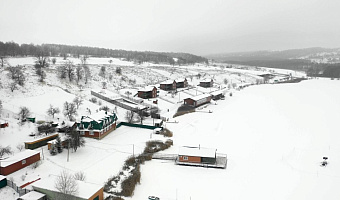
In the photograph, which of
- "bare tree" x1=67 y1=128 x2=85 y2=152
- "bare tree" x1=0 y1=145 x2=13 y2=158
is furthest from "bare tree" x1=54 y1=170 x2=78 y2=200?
"bare tree" x1=0 y1=145 x2=13 y2=158

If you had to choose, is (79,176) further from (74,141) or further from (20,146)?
(20,146)

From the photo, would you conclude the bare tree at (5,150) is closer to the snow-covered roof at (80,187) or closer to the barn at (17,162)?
the barn at (17,162)

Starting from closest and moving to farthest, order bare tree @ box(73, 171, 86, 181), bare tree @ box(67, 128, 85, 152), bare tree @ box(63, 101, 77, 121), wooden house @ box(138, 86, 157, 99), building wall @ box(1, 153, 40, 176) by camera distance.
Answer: bare tree @ box(73, 171, 86, 181) → building wall @ box(1, 153, 40, 176) → bare tree @ box(67, 128, 85, 152) → bare tree @ box(63, 101, 77, 121) → wooden house @ box(138, 86, 157, 99)

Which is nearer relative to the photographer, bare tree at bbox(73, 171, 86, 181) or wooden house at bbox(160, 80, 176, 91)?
bare tree at bbox(73, 171, 86, 181)

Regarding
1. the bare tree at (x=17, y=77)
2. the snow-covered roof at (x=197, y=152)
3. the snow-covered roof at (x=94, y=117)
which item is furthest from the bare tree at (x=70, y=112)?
the snow-covered roof at (x=197, y=152)

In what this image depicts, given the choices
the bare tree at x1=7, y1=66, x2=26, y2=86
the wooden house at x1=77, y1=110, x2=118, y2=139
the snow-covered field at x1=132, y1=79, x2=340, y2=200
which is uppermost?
the bare tree at x1=7, y1=66, x2=26, y2=86

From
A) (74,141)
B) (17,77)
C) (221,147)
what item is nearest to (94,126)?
(74,141)

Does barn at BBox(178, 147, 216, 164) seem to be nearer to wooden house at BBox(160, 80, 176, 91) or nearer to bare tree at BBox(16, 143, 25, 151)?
bare tree at BBox(16, 143, 25, 151)
